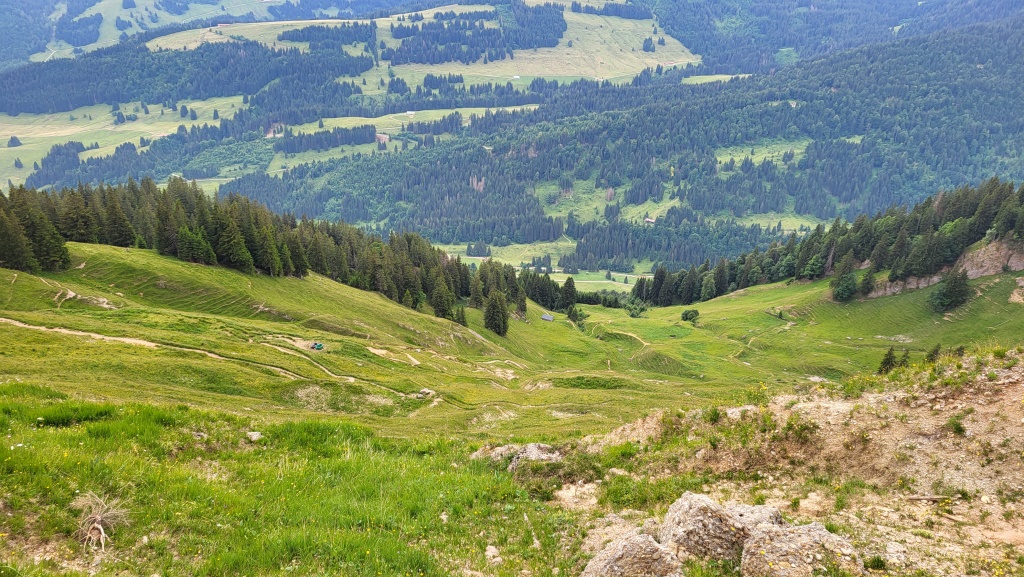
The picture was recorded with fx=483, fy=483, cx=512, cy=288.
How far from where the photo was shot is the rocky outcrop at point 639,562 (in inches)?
469

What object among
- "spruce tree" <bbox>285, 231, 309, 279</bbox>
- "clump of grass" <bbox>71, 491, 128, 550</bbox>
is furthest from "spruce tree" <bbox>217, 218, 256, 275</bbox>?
"clump of grass" <bbox>71, 491, 128, 550</bbox>

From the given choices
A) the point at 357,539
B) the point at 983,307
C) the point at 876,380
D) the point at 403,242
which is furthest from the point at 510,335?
the point at 983,307

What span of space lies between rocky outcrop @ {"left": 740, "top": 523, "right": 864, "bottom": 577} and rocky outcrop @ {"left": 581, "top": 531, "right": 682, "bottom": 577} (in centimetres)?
190

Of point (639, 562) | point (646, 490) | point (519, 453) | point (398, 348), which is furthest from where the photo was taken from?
point (398, 348)

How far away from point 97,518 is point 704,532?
14842mm

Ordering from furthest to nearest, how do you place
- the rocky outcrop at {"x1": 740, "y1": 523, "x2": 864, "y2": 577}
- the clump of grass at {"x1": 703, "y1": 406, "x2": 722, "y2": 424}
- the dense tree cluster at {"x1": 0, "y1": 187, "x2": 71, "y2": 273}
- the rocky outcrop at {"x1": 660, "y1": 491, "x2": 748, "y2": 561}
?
the dense tree cluster at {"x1": 0, "y1": 187, "x2": 71, "y2": 273} < the clump of grass at {"x1": 703, "y1": 406, "x2": 722, "y2": 424} < the rocky outcrop at {"x1": 660, "y1": 491, "x2": 748, "y2": 561} < the rocky outcrop at {"x1": 740, "y1": 523, "x2": 864, "y2": 577}

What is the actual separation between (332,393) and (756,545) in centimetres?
4203

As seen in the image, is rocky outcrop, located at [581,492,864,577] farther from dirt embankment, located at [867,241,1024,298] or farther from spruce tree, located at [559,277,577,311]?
spruce tree, located at [559,277,577,311]

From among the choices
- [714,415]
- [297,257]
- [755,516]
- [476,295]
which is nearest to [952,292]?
[476,295]

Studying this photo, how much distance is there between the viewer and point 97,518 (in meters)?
10.9

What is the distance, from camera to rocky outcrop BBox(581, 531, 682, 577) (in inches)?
469

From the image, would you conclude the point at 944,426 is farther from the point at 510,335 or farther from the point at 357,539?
the point at 510,335

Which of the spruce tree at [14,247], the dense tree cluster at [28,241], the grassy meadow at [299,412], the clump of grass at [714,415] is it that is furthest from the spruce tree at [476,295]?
the clump of grass at [714,415]

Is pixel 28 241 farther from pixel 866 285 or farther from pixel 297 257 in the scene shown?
pixel 866 285
